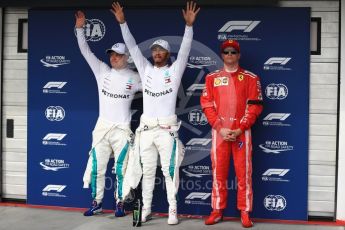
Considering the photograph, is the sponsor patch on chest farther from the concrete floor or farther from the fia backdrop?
the concrete floor

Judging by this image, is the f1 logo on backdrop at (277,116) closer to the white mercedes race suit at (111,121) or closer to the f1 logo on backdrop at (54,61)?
the white mercedes race suit at (111,121)

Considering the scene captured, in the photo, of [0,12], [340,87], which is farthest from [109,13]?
[340,87]

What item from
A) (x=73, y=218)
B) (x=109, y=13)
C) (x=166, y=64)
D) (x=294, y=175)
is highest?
(x=109, y=13)

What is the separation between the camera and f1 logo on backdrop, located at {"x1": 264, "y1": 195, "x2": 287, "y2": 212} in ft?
18.3

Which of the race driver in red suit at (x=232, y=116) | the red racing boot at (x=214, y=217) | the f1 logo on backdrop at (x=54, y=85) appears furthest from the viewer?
the f1 logo on backdrop at (x=54, y=85)

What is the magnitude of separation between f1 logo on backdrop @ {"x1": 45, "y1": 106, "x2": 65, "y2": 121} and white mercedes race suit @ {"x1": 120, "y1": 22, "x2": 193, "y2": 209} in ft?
3.51

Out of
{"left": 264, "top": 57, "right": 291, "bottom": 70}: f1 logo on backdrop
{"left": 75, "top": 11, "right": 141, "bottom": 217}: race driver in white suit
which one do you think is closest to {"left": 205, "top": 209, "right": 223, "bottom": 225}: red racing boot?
{"left": 75, "top": 11, "right": 141, "bottom": 217}: race driver in white suit

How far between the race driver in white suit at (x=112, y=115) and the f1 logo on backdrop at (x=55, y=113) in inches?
23.2

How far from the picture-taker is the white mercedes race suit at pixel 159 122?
531 cm

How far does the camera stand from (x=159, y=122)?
5.32 m

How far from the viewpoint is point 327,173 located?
5.53 meters

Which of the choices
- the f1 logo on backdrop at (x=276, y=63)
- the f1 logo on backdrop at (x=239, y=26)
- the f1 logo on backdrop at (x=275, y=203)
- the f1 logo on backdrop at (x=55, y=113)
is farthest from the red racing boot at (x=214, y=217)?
the f1 logo on backdrop at (x=55, y=113)

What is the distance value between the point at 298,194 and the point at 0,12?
3.76 meters

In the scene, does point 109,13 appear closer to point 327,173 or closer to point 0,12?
point 0,12
